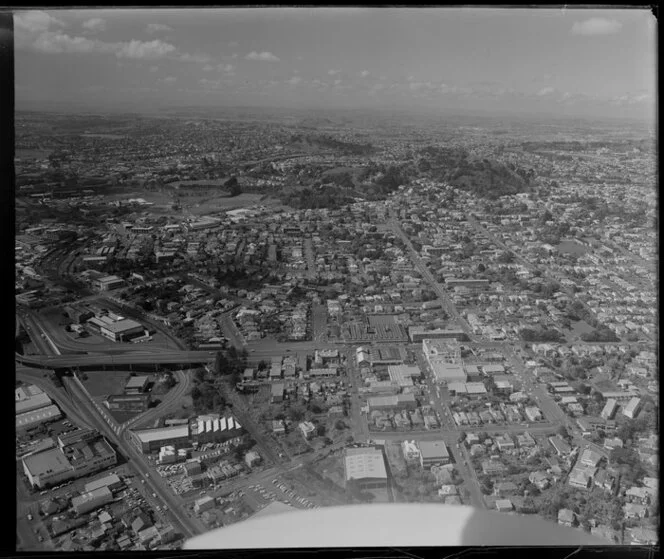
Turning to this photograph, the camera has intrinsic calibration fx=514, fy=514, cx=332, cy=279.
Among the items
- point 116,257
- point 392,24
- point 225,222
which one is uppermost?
point 392,24

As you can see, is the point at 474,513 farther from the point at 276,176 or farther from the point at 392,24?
the point at 392,24

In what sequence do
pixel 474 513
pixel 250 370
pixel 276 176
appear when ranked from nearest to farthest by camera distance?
1. pixel 474 513
2. pixel 250 370
3. pixel 276 176

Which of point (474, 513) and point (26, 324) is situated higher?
point (26, 324)

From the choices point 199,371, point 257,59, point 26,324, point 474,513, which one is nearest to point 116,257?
point 26,324

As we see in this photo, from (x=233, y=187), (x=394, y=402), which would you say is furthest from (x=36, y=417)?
(x=394, y=402)

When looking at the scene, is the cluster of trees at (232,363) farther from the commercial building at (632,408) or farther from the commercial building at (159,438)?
the commercial building at (632,408)

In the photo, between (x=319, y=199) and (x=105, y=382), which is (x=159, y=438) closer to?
(x=105, y=382)

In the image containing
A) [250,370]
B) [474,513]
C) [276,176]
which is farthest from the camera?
[276,176]
